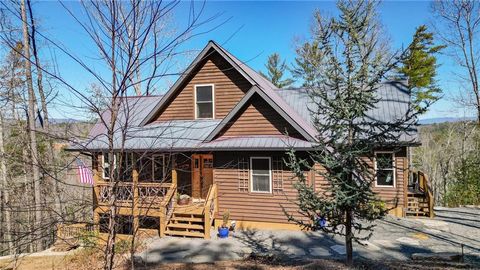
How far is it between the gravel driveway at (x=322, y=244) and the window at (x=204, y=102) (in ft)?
18.7

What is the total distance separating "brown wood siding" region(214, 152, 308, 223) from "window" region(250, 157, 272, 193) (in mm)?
205

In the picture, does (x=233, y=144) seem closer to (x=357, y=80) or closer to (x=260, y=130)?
(x=260, y=130)

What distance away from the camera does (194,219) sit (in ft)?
40.5

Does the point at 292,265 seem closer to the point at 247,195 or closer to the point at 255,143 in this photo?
the point at 247,195

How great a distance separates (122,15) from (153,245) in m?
9.83

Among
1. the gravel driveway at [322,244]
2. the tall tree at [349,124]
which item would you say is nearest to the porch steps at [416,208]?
the gravel driveway at [322,244]

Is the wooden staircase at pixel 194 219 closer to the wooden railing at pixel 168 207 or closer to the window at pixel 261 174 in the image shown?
the wooden railing at pixel 168 207

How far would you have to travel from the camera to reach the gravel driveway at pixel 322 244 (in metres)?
9.80

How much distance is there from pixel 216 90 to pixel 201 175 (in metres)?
4.09

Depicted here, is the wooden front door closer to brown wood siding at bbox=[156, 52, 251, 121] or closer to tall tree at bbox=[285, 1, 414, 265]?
brown wood siding at bbox=[156, 52, 251, 121]

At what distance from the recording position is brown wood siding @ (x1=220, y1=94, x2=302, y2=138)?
12.6m

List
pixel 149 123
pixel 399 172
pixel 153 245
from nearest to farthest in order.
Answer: pixel 153 245
pixel 399 172
pixel 149 123

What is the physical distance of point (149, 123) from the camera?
1483 centimetres

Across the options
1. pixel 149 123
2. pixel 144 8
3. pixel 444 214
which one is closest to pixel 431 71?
pixel 444 214
